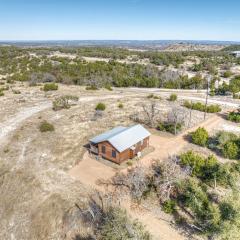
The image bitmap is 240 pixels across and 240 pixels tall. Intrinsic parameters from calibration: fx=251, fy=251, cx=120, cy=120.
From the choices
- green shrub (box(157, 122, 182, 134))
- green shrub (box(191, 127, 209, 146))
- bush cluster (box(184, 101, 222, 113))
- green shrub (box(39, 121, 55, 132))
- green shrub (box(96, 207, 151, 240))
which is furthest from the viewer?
bush cluster (box(184, 101, 222, 113))

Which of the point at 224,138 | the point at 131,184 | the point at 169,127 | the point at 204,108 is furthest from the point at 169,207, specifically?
the point at 204,108

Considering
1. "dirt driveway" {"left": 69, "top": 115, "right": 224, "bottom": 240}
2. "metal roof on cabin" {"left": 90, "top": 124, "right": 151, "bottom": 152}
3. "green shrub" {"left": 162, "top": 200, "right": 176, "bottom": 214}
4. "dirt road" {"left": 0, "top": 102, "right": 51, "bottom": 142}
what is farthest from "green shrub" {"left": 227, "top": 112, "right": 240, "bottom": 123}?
"dirt road" {"left": 0, "top": 102, "right": 51, "bottom": 142}

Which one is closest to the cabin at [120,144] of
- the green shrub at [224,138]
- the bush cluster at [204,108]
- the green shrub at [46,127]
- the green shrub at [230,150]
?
the green shrub at [230,150]

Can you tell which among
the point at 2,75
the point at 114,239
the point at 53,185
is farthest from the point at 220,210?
the point at 2,75

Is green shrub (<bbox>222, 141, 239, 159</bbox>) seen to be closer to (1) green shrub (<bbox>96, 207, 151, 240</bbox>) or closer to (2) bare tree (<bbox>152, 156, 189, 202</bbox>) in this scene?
(2) bare tree (<bbox>152, 156, 189, 202</bbox>)

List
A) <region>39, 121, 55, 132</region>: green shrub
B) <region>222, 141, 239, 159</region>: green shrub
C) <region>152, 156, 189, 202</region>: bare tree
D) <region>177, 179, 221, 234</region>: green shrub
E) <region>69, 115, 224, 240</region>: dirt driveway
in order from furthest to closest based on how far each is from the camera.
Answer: <region>39, 121, 55, 132</region>: green shrub
<region>222, 141, 239, 159</region>: green shrub
<region>152, 156, 189, 202</region>: bare tree
<region>69, 115, 224, 240</region>: dirt driveway
<region>177, 179, 221, 234</region>: green shrub

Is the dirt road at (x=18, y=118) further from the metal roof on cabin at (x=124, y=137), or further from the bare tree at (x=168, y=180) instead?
the bare tree at (x=168, y=180)
